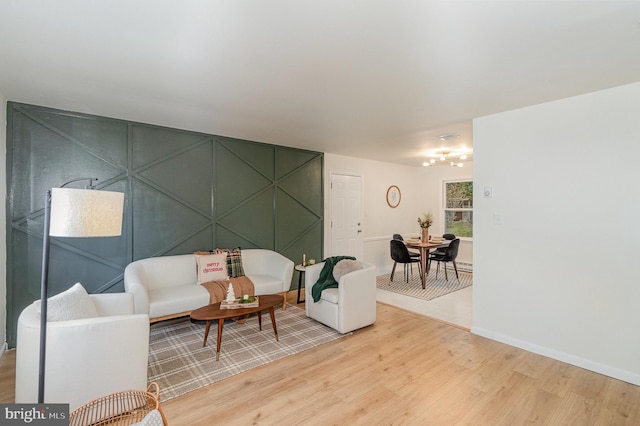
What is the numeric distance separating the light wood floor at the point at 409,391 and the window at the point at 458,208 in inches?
168

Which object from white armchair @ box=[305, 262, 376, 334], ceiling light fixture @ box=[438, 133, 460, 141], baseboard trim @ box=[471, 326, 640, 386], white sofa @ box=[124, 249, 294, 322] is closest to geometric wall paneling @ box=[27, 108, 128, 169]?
white sofa @ box=[124, 249, 294, 322]

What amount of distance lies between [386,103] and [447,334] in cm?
261

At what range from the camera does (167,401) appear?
2.17m

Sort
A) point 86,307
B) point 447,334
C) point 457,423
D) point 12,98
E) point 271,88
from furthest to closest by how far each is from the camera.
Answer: point 447,334
point 12,98
point 271,88
point 86,307
point 457,423

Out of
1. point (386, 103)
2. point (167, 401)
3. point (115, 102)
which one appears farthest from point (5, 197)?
point (386, 103)

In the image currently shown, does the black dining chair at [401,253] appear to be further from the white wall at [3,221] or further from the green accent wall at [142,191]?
the white wall at [3,221]

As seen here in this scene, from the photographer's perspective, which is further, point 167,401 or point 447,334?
point 447,334

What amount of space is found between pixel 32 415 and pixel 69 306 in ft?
2.89

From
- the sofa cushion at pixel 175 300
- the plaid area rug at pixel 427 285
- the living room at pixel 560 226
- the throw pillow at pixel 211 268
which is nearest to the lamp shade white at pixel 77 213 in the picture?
the living room at pixel 560 226

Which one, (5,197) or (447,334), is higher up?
(5,197)

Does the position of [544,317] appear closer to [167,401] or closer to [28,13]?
[167,401]

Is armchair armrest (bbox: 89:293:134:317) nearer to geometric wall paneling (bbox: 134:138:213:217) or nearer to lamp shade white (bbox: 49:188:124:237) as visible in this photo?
lamp shade white (bbox: 49:188:124:237)

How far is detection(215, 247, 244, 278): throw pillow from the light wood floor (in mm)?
1567

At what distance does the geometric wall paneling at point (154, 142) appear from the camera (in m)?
3.67
